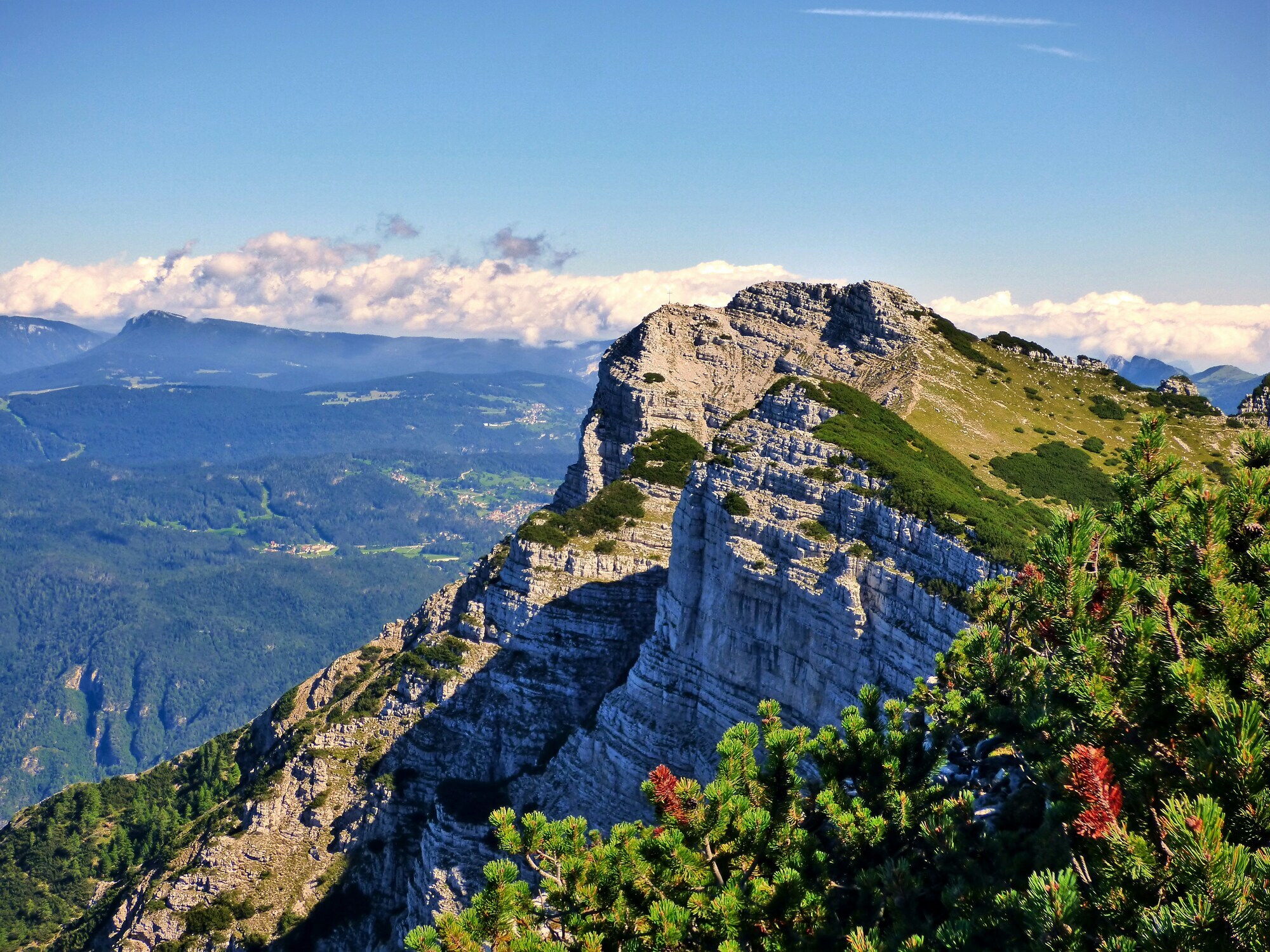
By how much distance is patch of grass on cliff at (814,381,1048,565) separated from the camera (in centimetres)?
5534

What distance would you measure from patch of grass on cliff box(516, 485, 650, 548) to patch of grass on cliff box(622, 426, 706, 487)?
2.13 metres

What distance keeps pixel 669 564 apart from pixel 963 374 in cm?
4271

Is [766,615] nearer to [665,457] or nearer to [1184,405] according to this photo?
[665,457]

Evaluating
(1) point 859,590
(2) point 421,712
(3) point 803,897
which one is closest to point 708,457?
(1) point 859,590

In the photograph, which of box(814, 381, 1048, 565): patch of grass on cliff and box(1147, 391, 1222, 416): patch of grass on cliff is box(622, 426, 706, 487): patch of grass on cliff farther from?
box(1147, 391, 1222, 416): patch of grass on cliff

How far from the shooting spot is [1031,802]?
77.0ft

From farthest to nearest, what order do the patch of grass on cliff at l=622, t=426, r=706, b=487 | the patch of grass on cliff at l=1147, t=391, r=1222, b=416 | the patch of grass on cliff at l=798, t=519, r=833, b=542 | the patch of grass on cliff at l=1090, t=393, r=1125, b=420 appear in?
the patch of grass on cliff at l=622, t=426, r=706, b=487 → the patch of grass on cliff at l=1090, t=393, r=1125, b=420 → the patch of grass on cliff at l=1147, t=391, r=1222, b=416 → the patch of grass on cliff at l=798, t=519, r=833, b=542

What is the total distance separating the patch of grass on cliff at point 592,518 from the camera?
9194 centimetres

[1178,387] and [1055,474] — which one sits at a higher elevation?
[1178,387]

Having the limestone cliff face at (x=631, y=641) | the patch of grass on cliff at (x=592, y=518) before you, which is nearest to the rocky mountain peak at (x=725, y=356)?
the limestone cliff face at (x=631, y=641)

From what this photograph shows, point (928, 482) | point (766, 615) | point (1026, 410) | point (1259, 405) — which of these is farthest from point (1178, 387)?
point (766, 615)

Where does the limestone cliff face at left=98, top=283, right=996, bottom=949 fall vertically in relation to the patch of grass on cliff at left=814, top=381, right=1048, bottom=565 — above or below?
below

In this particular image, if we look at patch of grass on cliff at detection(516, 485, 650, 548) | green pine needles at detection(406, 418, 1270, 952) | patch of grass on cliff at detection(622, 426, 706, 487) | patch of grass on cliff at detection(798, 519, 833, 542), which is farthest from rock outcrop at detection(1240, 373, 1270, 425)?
green pine needles at detection(406, 418, 1270, 952)

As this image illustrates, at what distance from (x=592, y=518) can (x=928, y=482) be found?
129ft
